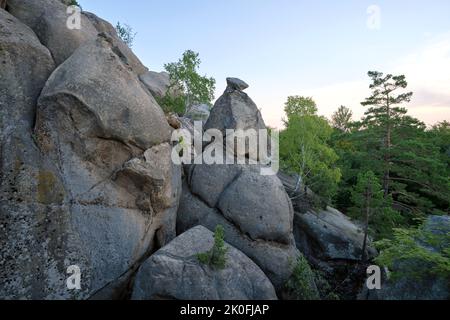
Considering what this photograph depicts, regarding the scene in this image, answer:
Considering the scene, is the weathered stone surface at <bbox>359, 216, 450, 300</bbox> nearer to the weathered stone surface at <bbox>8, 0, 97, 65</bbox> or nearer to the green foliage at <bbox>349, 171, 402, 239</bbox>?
the green foliage at <bbox>349, 171, 402, 239</bbox>

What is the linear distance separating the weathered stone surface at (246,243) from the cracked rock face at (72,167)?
316 centimetres

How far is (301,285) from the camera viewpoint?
13.0 meters

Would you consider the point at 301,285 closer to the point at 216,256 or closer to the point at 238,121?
the point at 216,256

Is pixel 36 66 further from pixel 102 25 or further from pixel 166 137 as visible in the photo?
pixel 102 25

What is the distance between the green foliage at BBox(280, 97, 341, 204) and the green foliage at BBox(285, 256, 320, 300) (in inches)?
394

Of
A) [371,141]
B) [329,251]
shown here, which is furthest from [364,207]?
[371,141]

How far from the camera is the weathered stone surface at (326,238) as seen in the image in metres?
19.3

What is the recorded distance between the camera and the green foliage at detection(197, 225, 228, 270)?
10656 millimetres

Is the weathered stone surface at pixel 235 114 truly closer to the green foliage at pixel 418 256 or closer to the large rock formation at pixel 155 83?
the large rock formation at pixel 155 83

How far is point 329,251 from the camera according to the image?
19328mm

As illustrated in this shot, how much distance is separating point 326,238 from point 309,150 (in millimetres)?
7391

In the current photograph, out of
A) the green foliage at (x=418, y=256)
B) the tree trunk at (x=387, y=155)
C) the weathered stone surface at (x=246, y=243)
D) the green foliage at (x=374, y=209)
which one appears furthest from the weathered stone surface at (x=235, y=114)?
the tree trunk at (x=387, y=155)

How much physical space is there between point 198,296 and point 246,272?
237 centimetres

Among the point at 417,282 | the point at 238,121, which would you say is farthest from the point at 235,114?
the point at 417,282
